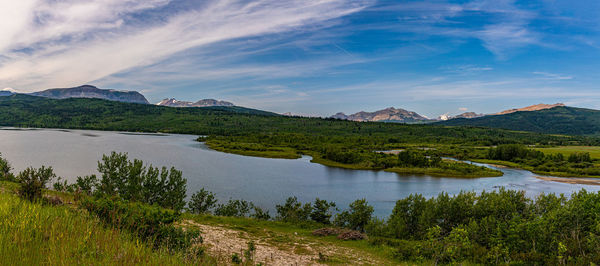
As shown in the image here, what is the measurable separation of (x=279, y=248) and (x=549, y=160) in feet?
369

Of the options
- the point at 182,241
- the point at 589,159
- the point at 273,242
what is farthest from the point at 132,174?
the point at 589,159

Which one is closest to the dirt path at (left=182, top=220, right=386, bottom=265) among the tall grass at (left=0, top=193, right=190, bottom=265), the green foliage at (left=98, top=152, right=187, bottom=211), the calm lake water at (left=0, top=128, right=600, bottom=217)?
the tall grass at (left=0, top=193, right=190, bottom=265)

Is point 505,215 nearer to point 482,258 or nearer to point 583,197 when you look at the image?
point 583,197

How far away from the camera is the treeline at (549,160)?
85438 mm

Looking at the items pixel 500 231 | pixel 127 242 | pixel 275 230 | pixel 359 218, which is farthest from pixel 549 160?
pixel 127 242

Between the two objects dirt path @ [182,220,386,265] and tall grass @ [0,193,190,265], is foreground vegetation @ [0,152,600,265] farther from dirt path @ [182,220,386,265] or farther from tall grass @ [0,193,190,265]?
dirt path @ [182,220,386,265]

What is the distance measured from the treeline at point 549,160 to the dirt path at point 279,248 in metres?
96.2

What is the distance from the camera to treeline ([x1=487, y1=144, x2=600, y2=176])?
280 feet

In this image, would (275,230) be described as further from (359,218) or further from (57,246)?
(57,246)

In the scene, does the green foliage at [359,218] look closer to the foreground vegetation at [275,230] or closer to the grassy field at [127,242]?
the foreground vegetation at [275,230]

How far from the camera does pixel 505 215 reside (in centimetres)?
2542

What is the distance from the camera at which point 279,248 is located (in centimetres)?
1939

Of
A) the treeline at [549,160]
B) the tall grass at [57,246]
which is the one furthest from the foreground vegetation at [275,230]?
the treeline at [549,160]

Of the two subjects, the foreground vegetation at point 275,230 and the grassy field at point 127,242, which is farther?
the foreground vegetation at point 275,230
